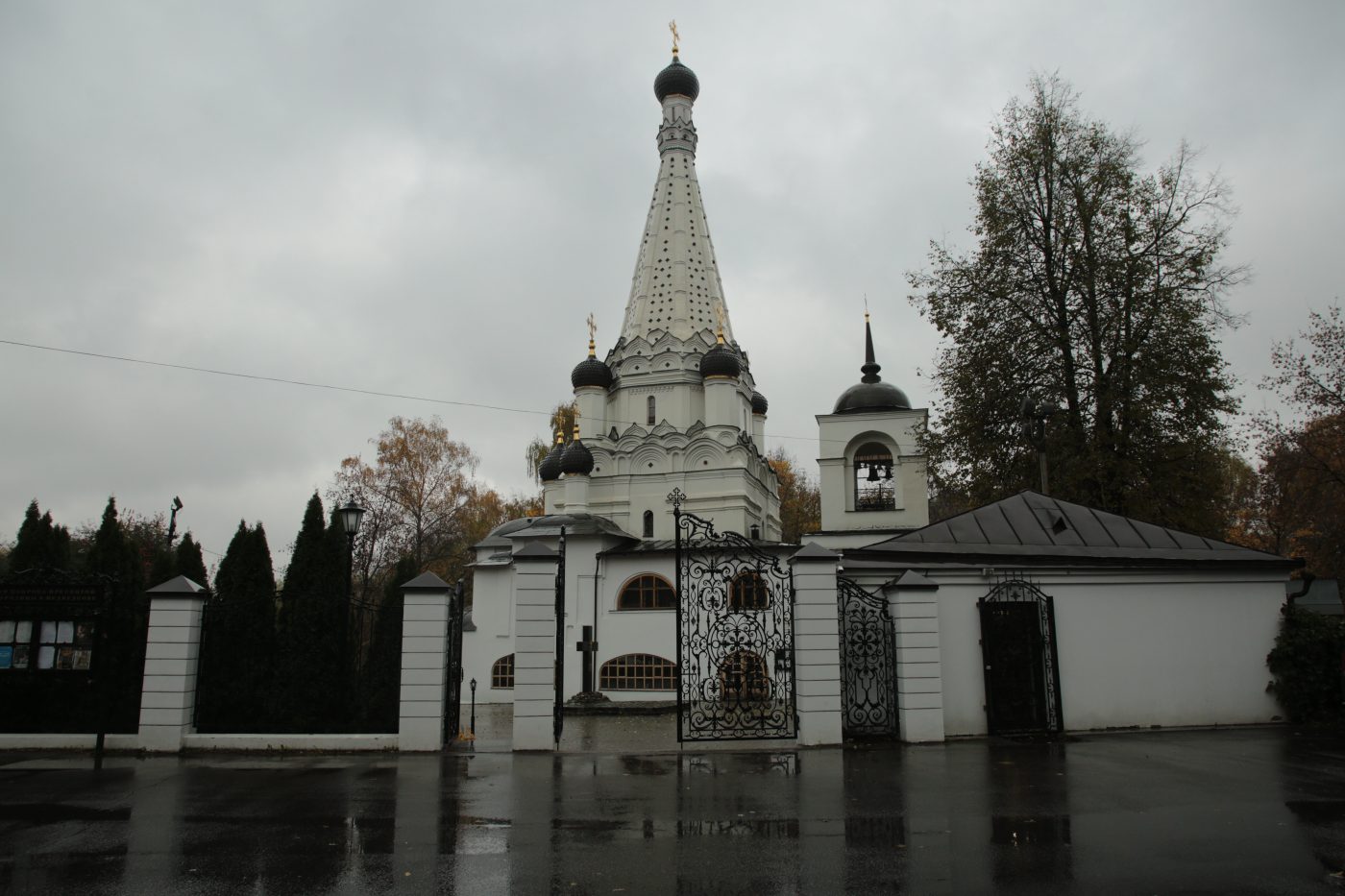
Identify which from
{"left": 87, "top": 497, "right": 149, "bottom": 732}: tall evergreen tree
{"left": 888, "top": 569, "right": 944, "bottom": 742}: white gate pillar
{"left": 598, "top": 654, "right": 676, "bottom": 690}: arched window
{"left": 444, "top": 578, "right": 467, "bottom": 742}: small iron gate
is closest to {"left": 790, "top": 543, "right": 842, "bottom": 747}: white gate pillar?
{"left": 888, "top": 569, "right": 944, "bottom": 742}: white gate pillar

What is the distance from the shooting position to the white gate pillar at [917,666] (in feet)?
35.7

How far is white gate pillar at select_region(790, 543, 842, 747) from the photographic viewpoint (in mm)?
10750

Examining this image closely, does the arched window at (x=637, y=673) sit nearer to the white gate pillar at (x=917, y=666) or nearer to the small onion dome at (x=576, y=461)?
the small onion dome at (x=576, y=461)

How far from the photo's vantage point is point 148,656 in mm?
10758

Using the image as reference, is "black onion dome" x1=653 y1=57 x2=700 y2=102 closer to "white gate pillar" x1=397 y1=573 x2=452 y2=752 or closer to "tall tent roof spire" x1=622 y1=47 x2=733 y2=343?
"tall tent roof spire" x1=622 y1=47 x2=733 y2=343

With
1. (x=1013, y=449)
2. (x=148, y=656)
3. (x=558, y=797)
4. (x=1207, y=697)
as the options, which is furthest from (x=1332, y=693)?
(x=148, y=656)

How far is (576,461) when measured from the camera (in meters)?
30.5

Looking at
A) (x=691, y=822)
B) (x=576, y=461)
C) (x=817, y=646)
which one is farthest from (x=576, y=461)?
(x=691, y=822)

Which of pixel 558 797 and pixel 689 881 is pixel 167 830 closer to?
pixel 558 797

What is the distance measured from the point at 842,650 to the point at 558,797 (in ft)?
15.9

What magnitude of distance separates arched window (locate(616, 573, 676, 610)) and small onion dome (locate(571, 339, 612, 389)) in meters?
10.1

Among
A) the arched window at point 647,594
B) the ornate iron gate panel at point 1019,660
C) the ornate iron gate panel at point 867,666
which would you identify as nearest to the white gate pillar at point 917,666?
the ornate iron gate panel at point 867,666

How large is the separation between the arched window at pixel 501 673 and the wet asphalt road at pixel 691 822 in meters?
16.4

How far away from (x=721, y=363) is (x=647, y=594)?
382 inches
